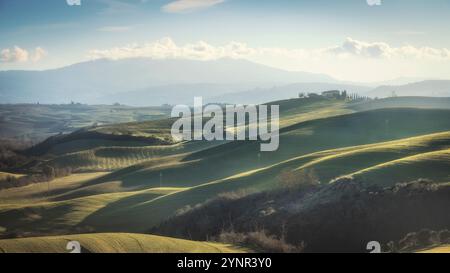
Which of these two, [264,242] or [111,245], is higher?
[111,245]

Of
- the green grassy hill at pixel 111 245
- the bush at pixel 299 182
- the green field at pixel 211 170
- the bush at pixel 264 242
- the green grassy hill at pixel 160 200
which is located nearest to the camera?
the green grassy hill at pixel 111 245

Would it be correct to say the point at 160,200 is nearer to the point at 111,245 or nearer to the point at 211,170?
the point at 211,170

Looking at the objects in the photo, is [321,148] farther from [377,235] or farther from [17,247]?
[17,247]

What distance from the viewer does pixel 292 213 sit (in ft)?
172

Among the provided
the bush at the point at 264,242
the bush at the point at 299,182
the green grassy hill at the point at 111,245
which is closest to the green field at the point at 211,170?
the green grassy hill at the point at 111,245

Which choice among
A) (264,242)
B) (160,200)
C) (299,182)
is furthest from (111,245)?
(160,200)

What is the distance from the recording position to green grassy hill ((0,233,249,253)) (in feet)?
116

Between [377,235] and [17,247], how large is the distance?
28298mm

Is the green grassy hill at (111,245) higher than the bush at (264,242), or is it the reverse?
the green grassy hill at (111,245)

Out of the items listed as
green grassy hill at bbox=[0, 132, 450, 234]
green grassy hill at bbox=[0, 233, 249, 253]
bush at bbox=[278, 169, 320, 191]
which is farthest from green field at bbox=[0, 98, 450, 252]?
bush at bbox=[278, 169, 320, 191]

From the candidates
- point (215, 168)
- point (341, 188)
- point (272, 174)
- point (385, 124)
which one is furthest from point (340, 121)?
point (341, 188)

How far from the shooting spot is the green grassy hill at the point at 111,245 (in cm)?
3538

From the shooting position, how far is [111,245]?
37594 millimetres

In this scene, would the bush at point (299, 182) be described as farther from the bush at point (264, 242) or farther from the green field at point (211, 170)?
the bush at point (264, 242)
